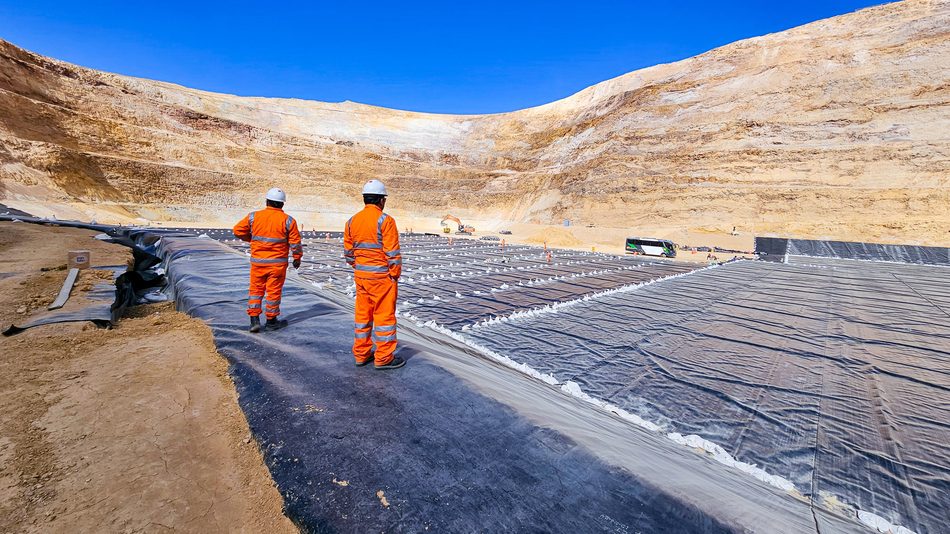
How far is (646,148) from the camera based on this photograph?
33.4 meters

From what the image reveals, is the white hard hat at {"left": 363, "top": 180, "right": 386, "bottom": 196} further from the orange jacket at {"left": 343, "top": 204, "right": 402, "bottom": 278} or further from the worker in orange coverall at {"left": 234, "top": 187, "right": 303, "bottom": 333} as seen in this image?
the worker in orange coverall at {"left": 234, "top": 187, "right": 303, "bottom": 333}

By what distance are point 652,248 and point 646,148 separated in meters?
19.0

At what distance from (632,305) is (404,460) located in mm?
5769

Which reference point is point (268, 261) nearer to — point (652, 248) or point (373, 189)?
point (373, 189)

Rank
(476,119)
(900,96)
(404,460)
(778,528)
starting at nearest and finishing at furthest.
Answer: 1. (778,528)
2. (404,460)
3. (900,96)
4. (476,119)

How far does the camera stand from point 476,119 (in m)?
56.7

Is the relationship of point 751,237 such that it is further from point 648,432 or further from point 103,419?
point 103,419

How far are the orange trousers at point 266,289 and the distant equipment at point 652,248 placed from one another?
58.6 feet

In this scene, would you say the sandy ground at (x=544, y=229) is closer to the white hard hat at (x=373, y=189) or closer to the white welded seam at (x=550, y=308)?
the white welded seam at (x=550, y=308)

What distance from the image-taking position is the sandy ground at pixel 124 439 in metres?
1.53

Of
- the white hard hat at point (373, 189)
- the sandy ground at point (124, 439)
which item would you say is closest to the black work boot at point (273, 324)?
the sandy ground at point (124, 439)

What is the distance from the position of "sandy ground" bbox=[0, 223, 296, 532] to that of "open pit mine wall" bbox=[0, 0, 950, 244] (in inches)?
1198

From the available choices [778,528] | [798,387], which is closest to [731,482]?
[778,528]

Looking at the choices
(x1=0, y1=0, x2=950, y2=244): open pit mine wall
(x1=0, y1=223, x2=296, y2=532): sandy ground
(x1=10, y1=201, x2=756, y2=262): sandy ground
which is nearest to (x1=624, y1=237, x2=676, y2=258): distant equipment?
(x1=10, y1=201, x2=756, y2=262): sandy ground
